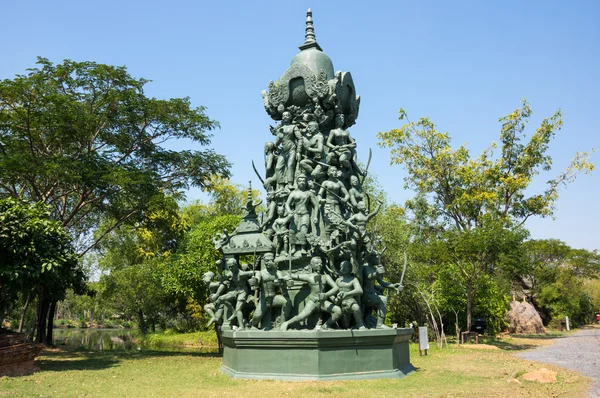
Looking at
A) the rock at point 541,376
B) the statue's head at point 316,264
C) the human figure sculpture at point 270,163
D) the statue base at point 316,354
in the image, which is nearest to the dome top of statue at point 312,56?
the human figure sculpture at point 270,163

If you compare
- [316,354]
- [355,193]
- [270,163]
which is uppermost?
[270,163]

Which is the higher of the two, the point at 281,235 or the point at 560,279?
the point at 560,279

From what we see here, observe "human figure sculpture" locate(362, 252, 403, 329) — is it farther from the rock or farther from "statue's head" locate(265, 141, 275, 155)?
"statue's head" locate(265, 141, 275, 155)

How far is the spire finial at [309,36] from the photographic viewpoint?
13.5 meters

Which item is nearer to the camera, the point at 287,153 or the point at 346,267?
the point at 346,267

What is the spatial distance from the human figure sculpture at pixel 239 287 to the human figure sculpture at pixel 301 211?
119 centimetres

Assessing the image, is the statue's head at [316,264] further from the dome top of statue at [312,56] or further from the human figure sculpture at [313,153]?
the dome top of statue at [312,56]

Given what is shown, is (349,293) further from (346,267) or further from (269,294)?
(269,294)

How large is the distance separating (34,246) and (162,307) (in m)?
23.9

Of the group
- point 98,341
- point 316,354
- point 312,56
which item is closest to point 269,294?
point 316,354

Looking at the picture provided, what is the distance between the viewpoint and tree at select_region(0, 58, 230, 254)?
1574 cm

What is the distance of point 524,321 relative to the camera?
32.2 m

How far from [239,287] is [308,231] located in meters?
1.98

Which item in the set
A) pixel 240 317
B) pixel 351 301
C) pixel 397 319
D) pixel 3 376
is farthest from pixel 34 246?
pixel 397 319
